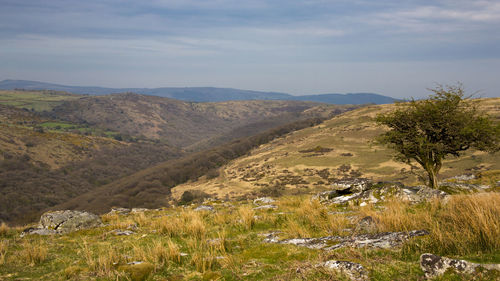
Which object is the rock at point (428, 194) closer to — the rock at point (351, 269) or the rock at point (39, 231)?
the rock at point (351, 269)

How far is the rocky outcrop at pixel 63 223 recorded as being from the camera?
43.2ft

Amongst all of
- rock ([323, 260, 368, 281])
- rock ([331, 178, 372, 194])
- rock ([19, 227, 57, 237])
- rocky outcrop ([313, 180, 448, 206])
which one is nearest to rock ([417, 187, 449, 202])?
rocky outcrop ([313, 180, 448, 206])

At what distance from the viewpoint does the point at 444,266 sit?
4141 mm

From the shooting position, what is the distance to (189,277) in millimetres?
5543

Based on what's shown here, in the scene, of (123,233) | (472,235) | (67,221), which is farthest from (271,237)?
(67,221)

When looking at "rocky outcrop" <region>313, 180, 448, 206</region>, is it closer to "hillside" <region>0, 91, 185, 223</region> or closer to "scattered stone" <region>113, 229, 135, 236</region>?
"scattered stone" <region>113, 229, 135, 236</region>

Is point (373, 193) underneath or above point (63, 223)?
above

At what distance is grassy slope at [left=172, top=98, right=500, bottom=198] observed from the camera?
165 ft

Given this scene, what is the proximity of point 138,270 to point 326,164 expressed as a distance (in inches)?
2631

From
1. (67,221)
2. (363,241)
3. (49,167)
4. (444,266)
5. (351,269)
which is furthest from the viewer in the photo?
(49,167)

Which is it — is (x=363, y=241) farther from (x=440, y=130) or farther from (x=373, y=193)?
(x=440, y=130)

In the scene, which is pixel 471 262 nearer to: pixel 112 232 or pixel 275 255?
pixel 275 255

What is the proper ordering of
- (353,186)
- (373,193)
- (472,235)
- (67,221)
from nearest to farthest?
(472,235) → (67,221) → (373,193) → (353,186)

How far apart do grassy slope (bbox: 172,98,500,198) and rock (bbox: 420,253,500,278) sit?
38.6m
